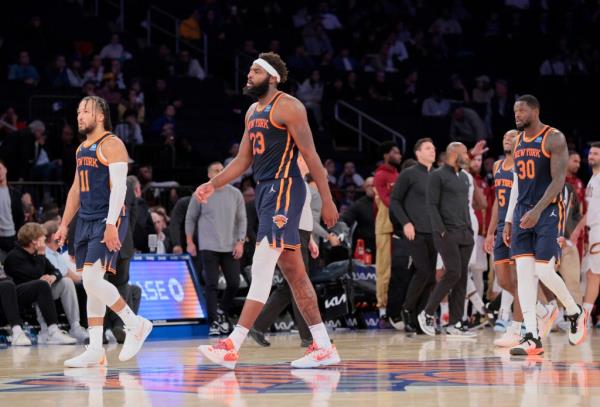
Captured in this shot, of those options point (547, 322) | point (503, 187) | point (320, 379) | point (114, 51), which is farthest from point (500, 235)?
point (114, 51)

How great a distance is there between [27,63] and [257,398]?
556 inches

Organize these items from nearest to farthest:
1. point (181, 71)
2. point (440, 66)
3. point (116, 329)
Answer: point (116, 329), point (181, 71), point (440, 66)

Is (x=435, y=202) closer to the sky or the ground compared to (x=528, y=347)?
closer to the sky

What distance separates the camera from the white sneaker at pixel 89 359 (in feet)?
28.2

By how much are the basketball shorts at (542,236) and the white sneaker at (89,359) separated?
135 inches

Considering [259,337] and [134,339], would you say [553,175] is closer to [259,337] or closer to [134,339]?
[259,337]

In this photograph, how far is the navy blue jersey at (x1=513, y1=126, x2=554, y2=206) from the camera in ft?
31.3

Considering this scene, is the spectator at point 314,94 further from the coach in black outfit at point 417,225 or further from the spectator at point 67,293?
the spectator at point 67,293

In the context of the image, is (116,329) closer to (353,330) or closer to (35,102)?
(353,330)

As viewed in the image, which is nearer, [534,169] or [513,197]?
[534,169]

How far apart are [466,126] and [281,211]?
14.9m

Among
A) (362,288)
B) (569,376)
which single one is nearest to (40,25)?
Answer: (362,288)

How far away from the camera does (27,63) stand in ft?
63.4

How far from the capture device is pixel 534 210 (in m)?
9.37
